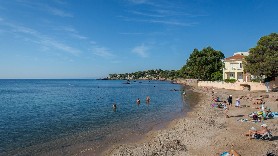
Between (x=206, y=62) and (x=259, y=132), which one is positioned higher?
(x=206, y=62)

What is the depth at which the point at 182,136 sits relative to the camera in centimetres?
2130

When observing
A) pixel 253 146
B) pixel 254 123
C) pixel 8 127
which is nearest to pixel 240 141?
pixel 253 146

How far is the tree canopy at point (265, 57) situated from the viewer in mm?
52375

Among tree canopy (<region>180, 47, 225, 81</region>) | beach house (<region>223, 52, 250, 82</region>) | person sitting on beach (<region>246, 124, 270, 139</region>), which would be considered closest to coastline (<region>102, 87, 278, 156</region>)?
person sitting on beach (<region>246, 124, 270, 139</region>)

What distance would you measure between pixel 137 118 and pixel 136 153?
15.5 metres

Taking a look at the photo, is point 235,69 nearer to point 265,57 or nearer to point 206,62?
point 265,57

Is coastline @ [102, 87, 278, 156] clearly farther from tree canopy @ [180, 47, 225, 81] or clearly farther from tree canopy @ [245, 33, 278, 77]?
tree canopy @ [180, 47, 225, 81]

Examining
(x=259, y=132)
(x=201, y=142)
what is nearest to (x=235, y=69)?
(x=259, y=132)

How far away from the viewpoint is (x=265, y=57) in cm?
5403

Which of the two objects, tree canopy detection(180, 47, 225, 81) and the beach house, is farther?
tree canopy detection(180, 47, 225, 81)

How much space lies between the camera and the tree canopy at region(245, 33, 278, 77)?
5238 centimetres

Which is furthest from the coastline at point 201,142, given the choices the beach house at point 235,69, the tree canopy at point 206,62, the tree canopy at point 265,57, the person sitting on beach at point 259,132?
the tree canopy at point 206,62

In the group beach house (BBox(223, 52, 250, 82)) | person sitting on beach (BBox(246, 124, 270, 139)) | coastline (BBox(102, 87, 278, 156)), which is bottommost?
coastline (BBox(102, 87, 278, 156))

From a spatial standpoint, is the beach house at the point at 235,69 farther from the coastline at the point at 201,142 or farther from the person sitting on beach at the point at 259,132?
the person sitting on beach at the point at 259,132
